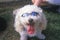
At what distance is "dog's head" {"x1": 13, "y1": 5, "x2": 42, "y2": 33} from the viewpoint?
130cm

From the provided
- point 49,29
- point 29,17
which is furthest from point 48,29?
point 29,17

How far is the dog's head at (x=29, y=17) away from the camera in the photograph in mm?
1304

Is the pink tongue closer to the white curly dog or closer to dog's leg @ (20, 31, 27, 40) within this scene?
the white curly dog

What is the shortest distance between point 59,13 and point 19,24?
30.2 inches

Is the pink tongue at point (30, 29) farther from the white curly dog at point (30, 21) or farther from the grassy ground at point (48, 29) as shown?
the grassy ground at point (48, 29)

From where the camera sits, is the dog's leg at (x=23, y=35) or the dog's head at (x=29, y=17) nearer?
the dog's head at (x=29, y=17)

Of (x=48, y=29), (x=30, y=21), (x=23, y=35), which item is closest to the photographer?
(x=30, y=21)

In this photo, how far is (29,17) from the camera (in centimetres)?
130

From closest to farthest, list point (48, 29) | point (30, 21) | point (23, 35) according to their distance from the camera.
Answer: point (30, 21), point (23, 35), point (48, 29)

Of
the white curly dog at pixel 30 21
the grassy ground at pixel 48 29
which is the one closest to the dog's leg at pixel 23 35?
the white curly dog at pixel 30 21

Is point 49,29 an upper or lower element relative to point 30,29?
lower

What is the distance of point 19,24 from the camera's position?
55.5 inches

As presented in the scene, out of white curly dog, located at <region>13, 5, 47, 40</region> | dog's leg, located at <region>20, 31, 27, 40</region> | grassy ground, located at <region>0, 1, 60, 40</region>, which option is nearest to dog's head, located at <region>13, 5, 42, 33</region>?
white curly dog, located at <region>13, 5, 47, 40</region>

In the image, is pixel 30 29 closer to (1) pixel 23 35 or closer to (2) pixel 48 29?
(1) pixel 23 35
